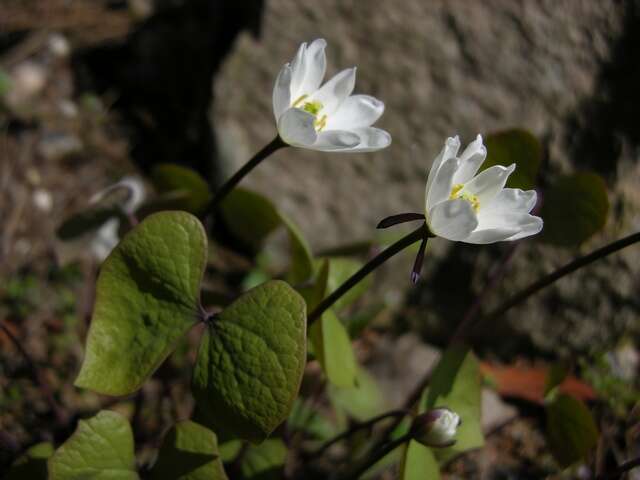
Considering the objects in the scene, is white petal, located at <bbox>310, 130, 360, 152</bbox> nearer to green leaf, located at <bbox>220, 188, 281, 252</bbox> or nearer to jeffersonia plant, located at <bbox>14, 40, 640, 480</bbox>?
jeffersonia plant, located at <bbox>14, 40, 640, 480</bbox>

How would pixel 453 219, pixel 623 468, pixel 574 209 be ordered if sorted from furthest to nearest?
1. pixel 574 209
2. pixel 623 468
3. pixel 453 219

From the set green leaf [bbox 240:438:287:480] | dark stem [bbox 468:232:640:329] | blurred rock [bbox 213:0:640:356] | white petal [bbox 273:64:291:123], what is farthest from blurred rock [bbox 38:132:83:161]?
dark stem [bbox 468:232:640:329]

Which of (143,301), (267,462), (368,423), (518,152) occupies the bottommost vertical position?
(267,462)

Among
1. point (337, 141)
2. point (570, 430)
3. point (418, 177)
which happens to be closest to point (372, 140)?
point (337, 141)

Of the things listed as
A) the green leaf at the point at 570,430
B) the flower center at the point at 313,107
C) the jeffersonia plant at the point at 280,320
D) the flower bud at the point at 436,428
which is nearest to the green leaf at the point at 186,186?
the jeffersonia plant at the point at 280,320

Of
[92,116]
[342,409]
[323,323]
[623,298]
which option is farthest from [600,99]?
[92,116]

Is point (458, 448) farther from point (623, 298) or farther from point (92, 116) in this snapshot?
point (92, 116)

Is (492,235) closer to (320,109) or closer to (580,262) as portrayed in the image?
(580,262)
